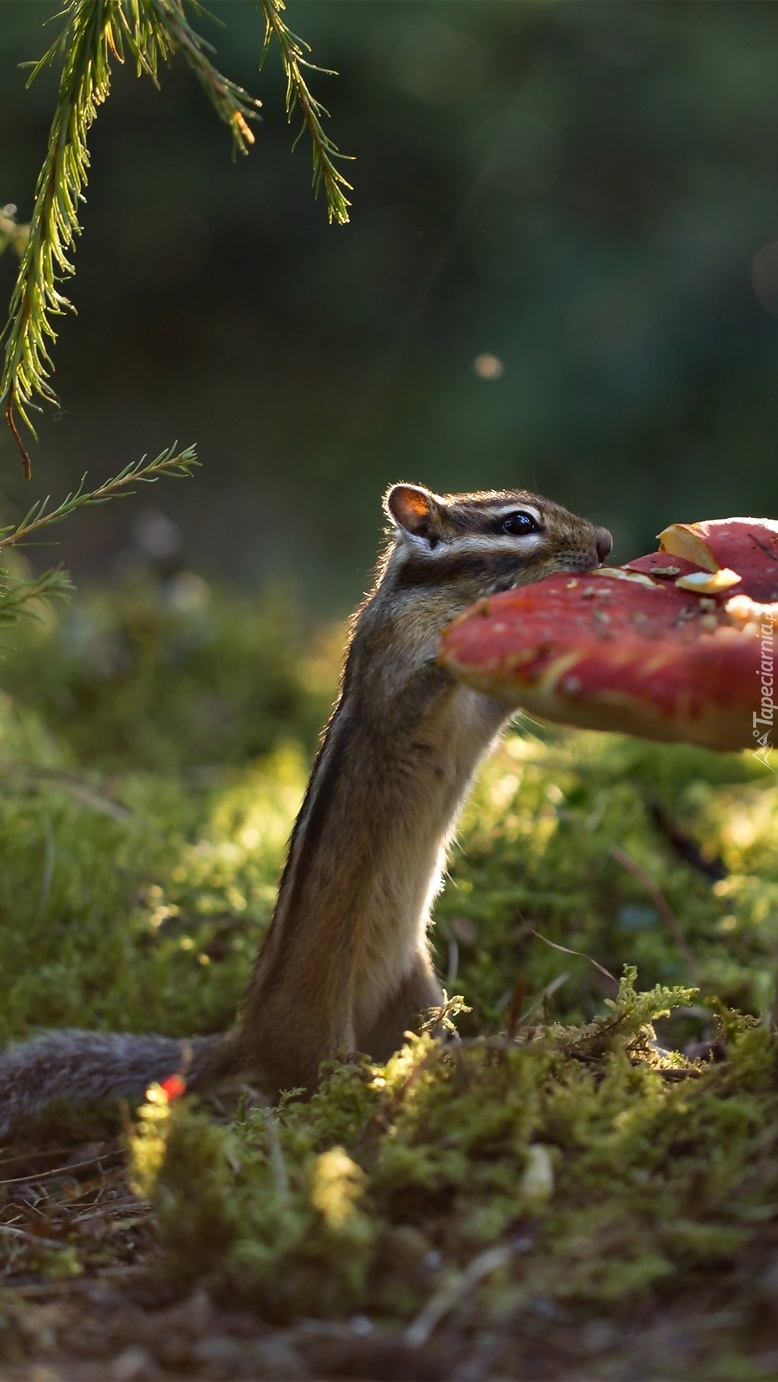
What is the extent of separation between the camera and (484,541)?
3.06 m

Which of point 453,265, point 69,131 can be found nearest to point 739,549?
point 69,131

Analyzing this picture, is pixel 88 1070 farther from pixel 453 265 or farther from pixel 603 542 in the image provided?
pixel 453 265

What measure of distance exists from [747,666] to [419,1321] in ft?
2.88

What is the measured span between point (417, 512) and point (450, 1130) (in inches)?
67.5

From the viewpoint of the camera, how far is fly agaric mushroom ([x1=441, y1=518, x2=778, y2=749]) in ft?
5.23

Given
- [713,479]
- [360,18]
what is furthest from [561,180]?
[713,479]

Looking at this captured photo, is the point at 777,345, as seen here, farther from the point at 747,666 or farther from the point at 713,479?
the point at 747,666

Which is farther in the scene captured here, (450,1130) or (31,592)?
(31,592)

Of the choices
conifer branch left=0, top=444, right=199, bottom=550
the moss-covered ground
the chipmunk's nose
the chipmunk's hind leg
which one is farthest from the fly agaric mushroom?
the chipmunk's hind leg

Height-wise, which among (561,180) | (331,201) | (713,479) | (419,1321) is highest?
(561,180)

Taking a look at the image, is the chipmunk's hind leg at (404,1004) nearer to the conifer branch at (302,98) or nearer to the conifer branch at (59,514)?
the conifer branch at (59,514)

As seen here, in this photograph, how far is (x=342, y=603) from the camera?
8.55 meters

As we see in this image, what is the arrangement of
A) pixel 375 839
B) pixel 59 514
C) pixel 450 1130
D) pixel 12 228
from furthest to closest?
pixel 375 839 → pixel 12 228 → pixel 59 514 → pixel 450 1130

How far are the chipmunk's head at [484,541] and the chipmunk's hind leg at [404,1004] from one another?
0.93 m
